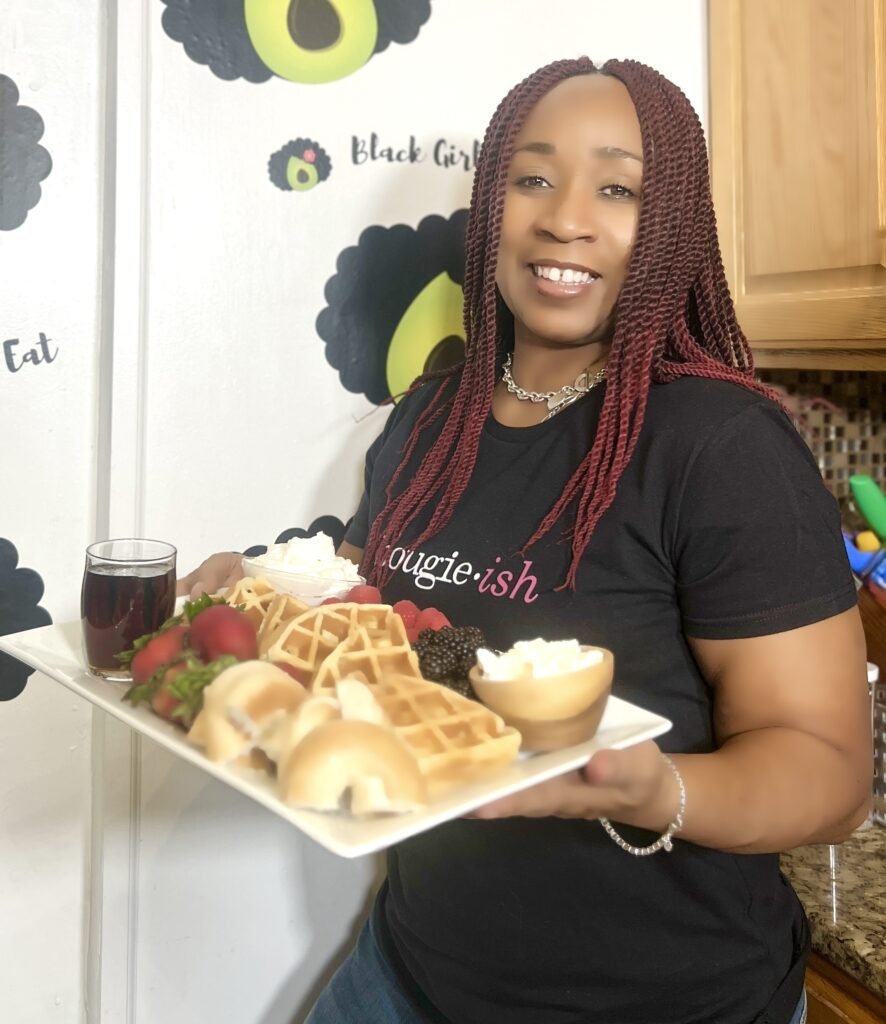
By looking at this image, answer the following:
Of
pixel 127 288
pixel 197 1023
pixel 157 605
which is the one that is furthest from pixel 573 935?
pixel 127 288

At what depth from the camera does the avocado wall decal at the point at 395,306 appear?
1.45m

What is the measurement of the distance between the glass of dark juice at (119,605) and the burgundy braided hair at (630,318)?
0.24 meters

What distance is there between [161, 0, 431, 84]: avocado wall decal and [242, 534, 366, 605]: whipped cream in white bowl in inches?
27.1

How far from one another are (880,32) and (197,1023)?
162 cm

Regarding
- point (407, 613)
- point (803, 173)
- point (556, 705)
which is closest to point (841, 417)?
point (803, 173)

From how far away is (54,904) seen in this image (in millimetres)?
1388

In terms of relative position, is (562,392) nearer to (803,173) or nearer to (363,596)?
(363,596)

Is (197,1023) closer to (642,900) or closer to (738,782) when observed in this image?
(642,900)

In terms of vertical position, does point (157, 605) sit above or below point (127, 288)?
below

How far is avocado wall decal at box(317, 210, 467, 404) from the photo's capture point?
1448 millimetres

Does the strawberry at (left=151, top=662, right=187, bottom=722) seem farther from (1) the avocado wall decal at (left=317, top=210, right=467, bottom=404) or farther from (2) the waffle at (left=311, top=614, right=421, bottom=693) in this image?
(1) the avocado wall decal at (left=317, top=210, right=467, bottom=404)

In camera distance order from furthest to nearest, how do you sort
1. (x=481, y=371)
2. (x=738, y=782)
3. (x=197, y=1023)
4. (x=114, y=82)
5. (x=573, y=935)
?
1. (x=197, y=1023)
2. (x=114, y=82)
3. (x=481, y=371)
4. (x=573, y=935)
5. (x=738, y=782)

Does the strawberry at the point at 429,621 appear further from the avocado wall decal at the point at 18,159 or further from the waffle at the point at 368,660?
the avocado wall decal at the point at 18,159

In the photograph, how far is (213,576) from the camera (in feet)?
3.83
